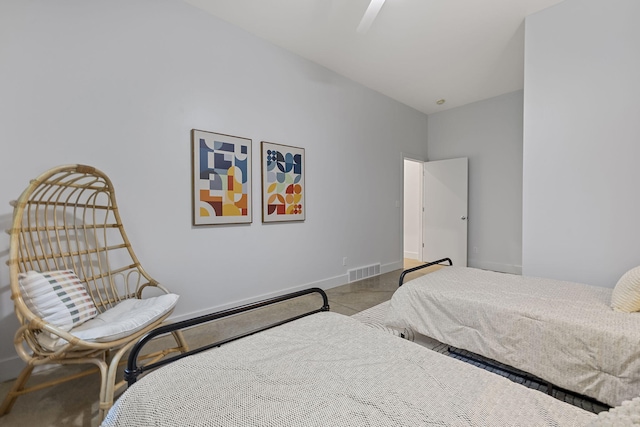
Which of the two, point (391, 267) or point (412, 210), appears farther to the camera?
point (412, 210)

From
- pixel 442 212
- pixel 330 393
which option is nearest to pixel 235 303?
pixel 330 393

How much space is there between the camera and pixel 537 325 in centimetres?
154

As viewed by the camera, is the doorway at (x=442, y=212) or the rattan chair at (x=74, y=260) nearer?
the rattan chair at (x=74, y=260)

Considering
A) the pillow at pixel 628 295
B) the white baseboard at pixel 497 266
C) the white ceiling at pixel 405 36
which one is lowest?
the white baseboard at pixel 497 266

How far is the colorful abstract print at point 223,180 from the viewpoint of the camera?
2.69 metres

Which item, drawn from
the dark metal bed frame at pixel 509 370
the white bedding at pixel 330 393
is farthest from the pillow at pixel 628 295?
the white bedding at pixel 330 393

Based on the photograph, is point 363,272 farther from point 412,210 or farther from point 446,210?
point 412,210

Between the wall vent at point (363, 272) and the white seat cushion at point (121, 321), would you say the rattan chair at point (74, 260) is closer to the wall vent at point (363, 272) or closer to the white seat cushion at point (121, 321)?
the white seat cushion at point (121, 321)

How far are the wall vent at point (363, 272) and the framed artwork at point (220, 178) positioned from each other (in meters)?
1.77

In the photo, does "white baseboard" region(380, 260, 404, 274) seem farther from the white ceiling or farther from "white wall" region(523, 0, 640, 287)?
the white ceiling

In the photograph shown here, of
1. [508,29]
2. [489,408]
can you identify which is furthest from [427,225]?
[489,408]

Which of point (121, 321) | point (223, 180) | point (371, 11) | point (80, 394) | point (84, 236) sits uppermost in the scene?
point (371, 11)

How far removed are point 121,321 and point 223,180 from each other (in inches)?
60.2

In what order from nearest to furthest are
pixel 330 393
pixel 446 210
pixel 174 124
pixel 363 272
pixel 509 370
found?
1. pixel 330 393
2. pixel 509 370
3. pixel 174 124
4. pixel 363 272
5. pixel 446 210
